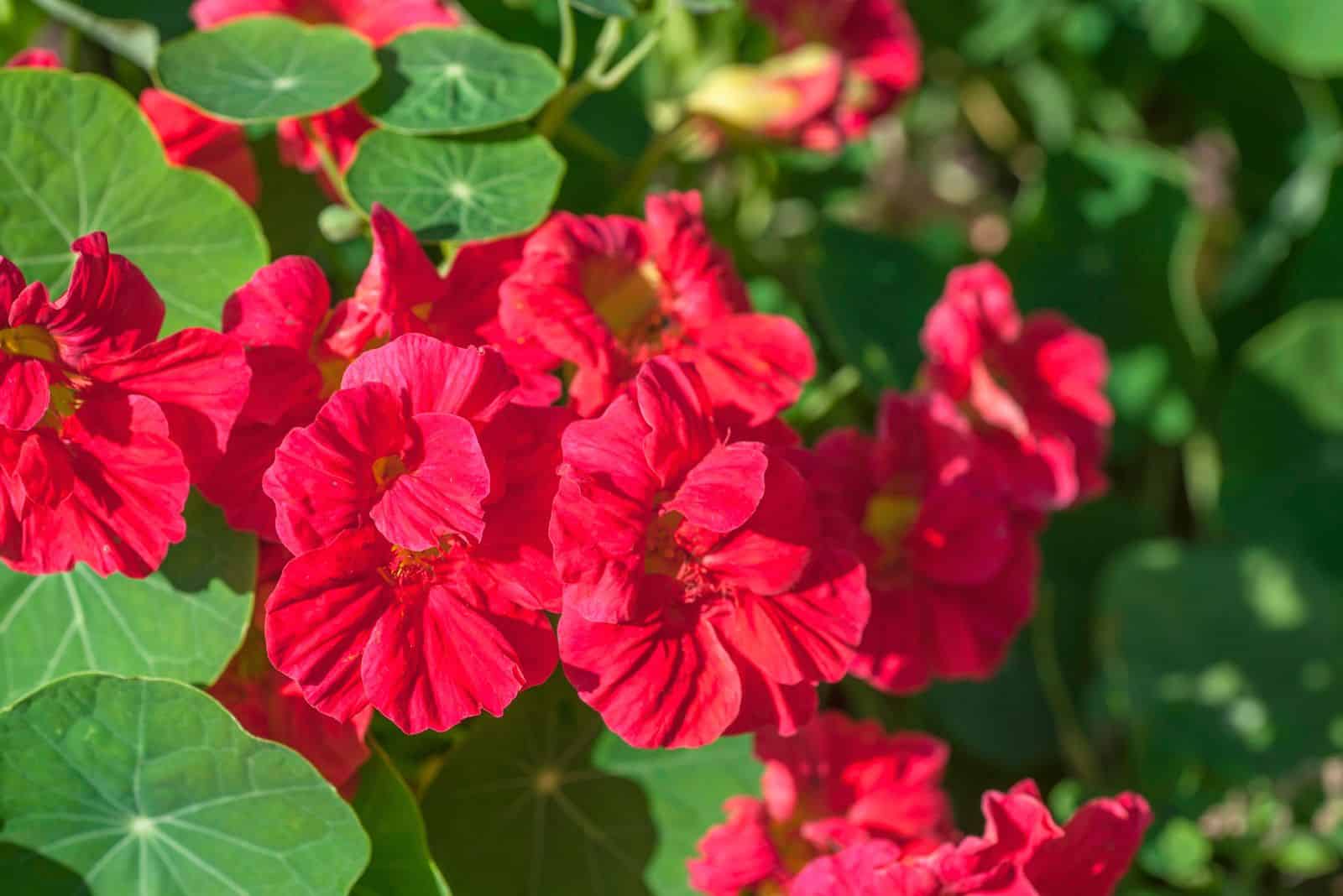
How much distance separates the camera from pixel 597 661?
0.70 m

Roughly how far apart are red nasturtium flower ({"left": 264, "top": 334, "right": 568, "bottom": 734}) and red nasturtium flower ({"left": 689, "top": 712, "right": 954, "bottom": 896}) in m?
0.22

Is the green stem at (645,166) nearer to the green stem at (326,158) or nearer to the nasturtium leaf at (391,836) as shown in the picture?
the green stem at (326,158)

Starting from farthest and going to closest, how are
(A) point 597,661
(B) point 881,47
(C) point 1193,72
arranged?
(C) point 1193,72
(B) point 881,47
(A) point 597,661

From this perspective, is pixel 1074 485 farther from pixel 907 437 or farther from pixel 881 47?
pixel 881 47

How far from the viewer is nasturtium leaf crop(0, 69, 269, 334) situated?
2.77 ft

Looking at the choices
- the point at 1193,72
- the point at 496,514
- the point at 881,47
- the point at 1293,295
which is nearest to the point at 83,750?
the point at 496,514

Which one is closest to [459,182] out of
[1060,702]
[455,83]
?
[455,83]

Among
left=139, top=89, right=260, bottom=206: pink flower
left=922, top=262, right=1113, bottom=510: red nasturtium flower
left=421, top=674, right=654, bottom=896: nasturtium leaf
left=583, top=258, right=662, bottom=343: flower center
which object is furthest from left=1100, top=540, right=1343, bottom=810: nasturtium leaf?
left=139, top=89, right=260, bottom=206: pink flower

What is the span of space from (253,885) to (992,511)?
0.53 m

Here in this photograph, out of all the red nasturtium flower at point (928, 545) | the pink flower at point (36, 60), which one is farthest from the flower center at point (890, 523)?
the pink flower at point (36, 60)

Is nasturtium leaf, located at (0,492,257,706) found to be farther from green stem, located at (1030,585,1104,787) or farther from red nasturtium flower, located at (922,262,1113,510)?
green stem, located at (1030,585,1104,787)

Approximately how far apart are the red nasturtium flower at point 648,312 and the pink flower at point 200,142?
0.25 m

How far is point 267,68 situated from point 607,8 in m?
0.24

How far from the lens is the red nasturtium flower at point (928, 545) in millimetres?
908
